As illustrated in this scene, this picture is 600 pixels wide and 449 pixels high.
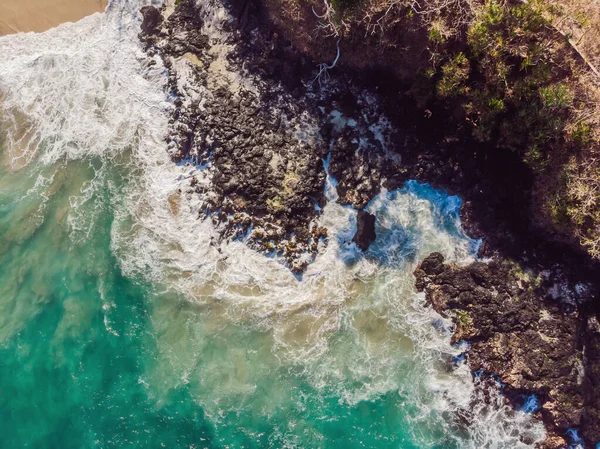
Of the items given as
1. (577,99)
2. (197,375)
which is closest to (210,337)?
(197,375)

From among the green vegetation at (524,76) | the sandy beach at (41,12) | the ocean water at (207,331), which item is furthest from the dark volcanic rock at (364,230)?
the sandy beach at (41,12)

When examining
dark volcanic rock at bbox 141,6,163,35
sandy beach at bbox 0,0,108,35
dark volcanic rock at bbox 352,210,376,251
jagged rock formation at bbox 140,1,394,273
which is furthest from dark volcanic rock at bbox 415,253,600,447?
sandy beach at bbox 0,0,108,35

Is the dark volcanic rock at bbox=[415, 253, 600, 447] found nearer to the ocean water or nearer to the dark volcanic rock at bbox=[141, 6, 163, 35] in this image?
the ocean water

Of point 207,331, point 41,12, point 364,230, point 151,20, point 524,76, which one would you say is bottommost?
point 207,331

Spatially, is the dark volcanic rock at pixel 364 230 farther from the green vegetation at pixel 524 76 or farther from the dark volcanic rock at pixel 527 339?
the green vegetation at pixel 524 76

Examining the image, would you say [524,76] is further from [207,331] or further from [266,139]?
[207,331]

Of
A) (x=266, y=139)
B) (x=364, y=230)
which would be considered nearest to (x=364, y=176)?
(x=364, y=230)

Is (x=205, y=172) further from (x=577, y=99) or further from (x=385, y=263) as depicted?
(x=577, y=99)
